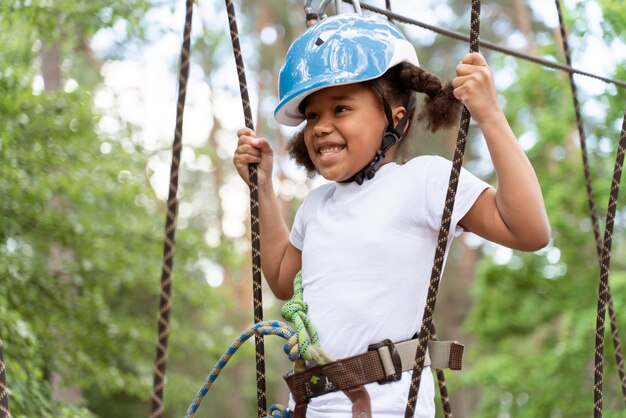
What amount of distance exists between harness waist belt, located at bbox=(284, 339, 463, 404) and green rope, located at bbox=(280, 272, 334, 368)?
0.08 feet

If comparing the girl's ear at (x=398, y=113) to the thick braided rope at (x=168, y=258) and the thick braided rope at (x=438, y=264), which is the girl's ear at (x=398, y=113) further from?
the thick braided rope at (x=168, y=258)

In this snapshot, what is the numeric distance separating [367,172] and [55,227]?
4.35m

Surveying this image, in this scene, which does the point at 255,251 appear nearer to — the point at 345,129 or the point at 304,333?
the point at 304,333

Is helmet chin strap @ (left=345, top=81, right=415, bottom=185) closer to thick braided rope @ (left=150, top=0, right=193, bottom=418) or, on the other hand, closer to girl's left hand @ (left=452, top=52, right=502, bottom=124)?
girl's left hand @ (left=452, top=52, right=502, bottom=124)

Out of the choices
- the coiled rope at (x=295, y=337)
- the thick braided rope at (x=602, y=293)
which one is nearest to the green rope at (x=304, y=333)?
the coiled rope at (x=295, y=337)

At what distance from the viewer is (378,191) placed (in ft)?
6.14

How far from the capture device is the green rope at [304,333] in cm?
175

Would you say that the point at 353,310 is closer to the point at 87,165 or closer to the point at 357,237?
the point at 357,237

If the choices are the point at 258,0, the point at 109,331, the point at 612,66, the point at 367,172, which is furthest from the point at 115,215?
the point at 258,0

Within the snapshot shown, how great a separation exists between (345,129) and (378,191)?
0.55ft

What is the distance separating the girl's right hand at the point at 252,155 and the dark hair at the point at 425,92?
371mm

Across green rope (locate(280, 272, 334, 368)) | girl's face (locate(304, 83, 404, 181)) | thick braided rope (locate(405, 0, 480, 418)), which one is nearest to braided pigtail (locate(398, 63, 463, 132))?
girl's face (locate(304, 83, 404, 181))

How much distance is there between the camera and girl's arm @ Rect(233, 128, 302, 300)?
2.17 meters

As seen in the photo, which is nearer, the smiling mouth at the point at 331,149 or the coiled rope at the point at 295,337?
the coiled rope at the point at 295,337
